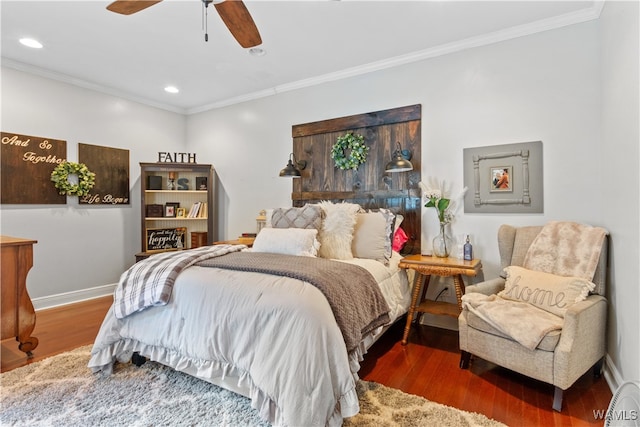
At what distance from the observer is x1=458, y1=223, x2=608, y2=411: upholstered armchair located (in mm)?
1825

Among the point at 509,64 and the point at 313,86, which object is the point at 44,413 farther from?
the point at 509,64

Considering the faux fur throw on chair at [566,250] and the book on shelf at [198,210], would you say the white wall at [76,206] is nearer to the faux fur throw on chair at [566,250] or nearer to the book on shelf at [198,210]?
the book on shelf at [198,210]

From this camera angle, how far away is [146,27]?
279 cm

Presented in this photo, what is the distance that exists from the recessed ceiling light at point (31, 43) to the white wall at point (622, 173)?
4.54m

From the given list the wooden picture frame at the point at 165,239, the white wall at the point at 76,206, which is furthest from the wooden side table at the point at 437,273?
the white wall at the point at 76,206

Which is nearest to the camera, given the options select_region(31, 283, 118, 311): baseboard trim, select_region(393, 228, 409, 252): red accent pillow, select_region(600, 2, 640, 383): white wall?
select_region(600, 2, 640, 383): white wall

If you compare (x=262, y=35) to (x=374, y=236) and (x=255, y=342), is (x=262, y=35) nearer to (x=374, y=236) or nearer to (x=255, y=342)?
(x=374, y=236)

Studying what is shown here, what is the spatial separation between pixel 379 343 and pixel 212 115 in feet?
13.0

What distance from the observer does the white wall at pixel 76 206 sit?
3.52 metres

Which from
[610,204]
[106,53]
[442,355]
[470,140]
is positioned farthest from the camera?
[106,53]

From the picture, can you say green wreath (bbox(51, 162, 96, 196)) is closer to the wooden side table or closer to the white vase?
the wooden side table

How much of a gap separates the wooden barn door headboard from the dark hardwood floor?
98cm

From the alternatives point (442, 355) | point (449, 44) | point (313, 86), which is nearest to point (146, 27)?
point (313, 86)

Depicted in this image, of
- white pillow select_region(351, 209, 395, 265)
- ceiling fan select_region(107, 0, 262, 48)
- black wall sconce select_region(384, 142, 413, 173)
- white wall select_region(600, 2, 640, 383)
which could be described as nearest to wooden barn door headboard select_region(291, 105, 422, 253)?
black wall sconce select_region(384, 142, 413, 173)
